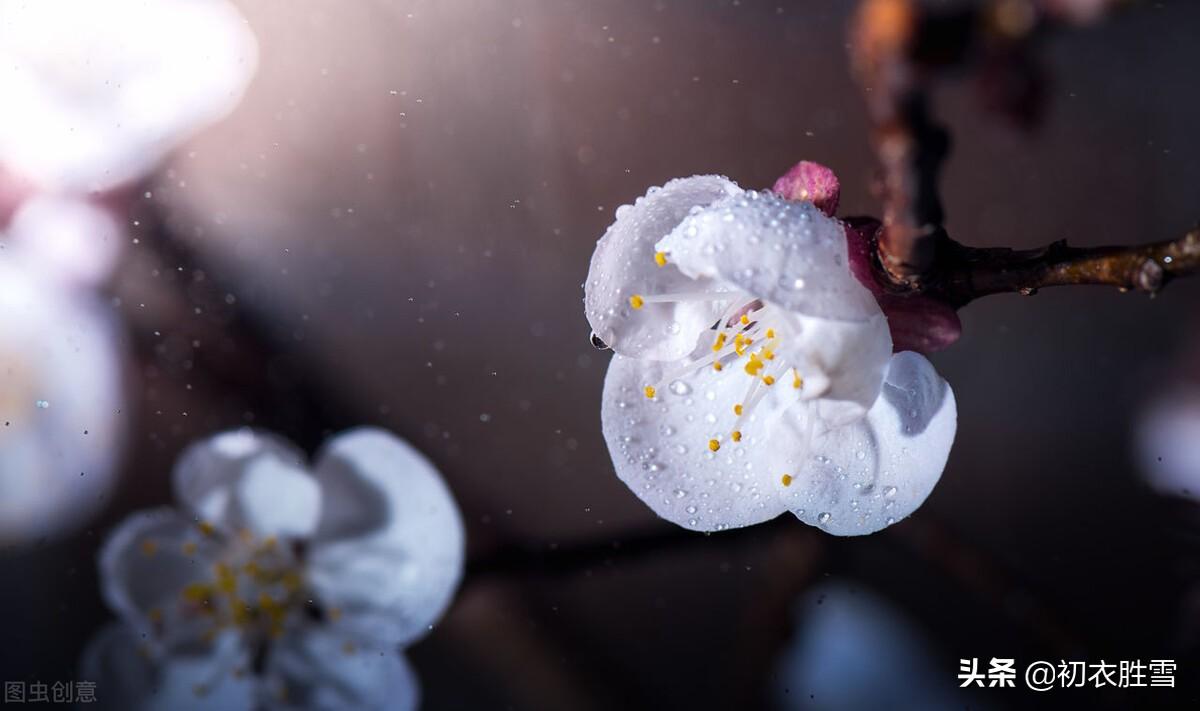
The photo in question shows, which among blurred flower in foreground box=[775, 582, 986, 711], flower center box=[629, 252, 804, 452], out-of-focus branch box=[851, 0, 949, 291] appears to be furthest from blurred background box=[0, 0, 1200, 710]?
out-of-focus branch box=[851, 0, 949, 291]

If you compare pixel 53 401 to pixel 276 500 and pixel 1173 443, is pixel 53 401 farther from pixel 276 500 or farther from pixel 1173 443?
pixel 1173 443

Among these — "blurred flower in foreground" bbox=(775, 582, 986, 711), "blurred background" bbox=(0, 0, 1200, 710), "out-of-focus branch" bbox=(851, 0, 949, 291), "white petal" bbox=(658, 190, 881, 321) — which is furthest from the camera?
"blurred flower in foreground" bbox=(775, 582, 986, 711)

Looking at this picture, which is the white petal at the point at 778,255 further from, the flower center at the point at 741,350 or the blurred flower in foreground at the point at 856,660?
the blurred flower in foreground at the point at 856,660

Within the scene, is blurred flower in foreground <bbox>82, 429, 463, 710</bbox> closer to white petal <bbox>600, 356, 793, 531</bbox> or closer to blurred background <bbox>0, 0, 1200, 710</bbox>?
blurred background <bbox>0, 0, 1200, 710</bbox>

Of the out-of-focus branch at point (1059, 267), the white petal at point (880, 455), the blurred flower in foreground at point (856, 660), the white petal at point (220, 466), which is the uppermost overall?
the out-of-focus branch at point (1059, 267)

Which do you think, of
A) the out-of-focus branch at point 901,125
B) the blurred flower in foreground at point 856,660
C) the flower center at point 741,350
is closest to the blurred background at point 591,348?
the blurred flower in foreground at point 856,660

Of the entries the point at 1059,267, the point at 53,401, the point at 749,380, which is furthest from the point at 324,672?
the point at 1059,267

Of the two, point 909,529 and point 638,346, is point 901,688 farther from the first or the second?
point 638,346
